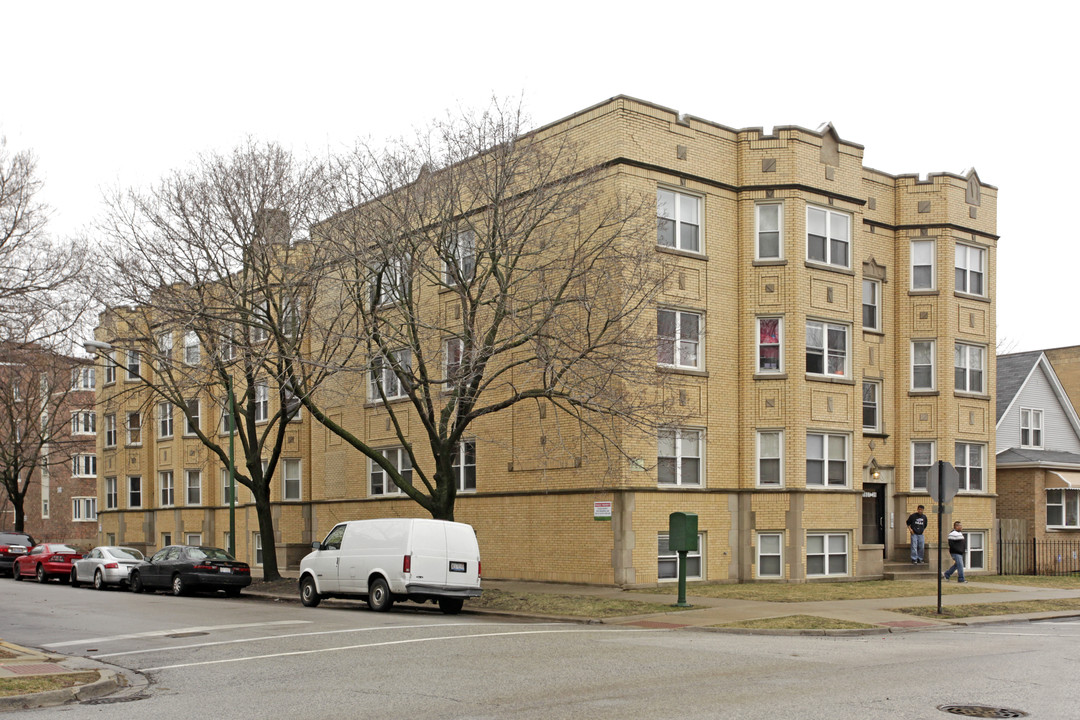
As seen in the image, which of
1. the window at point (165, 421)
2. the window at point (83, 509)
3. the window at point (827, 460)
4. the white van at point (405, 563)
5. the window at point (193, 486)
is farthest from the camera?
the window at point (83, 509)

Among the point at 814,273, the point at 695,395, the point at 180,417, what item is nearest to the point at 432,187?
the point at 695,395

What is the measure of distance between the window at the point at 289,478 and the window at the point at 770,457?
56.9 ft

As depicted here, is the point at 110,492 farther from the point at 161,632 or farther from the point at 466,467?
the point at 161,632

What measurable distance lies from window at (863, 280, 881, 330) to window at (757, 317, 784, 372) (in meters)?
4.96

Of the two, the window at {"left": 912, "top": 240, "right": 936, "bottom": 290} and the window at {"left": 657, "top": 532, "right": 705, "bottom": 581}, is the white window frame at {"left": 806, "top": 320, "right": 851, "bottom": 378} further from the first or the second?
the window at {"left": 657, "top": 532, "right": 705, "bottom": 581}

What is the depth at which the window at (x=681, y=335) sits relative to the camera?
27.5 meters

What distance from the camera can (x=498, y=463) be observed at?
30.1 metres

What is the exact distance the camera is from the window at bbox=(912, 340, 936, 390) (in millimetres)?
33812

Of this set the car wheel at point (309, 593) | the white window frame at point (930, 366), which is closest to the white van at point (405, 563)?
the car wheel at point (309, 593)

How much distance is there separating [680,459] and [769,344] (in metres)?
4.01

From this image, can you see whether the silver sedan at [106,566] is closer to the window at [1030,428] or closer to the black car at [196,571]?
the black car at [196,571]

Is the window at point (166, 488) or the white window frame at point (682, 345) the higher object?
the white window frame at point (682, 345)

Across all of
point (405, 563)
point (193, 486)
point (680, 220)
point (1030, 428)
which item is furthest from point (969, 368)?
point (193, 486)

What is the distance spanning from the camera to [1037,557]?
115 ft
